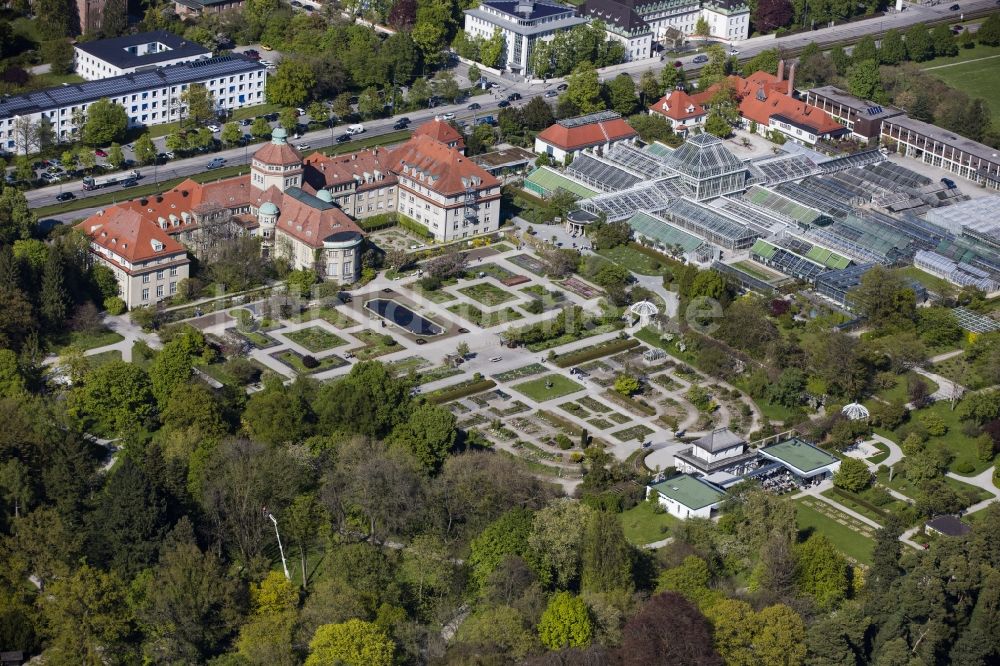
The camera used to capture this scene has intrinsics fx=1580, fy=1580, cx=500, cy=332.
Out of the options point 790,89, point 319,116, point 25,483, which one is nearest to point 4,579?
point 25,483

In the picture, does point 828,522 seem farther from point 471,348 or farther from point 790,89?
point 790,89

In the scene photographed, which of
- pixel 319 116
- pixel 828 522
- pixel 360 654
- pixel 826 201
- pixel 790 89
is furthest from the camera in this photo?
pixel 790 89

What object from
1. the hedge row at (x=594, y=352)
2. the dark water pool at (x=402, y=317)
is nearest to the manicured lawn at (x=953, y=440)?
the hedge row at (x=594, y=352)

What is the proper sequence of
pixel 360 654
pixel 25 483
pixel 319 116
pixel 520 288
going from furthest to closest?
pixel 319 116, pixel 520 288, pixel 25 483, pixel 360 654

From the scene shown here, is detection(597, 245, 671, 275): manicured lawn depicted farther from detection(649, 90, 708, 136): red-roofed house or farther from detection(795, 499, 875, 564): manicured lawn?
detection(795, 499, 875, 564): manicured lawn

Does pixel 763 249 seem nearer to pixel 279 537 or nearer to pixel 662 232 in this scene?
pixel 662 232

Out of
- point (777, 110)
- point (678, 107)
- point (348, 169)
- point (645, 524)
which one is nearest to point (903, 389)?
point (645, 524)

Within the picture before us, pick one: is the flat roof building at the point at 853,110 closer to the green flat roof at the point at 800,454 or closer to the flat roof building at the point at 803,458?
the green flat roof at the point at 800,454
